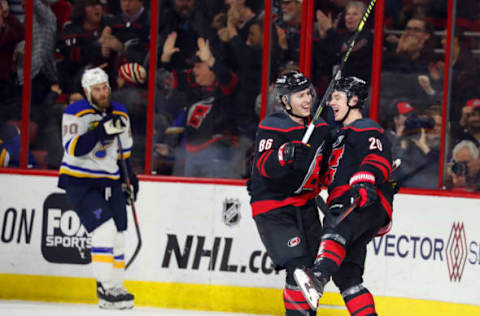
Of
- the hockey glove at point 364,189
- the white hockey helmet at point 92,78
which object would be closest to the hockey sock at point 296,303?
the hockey glove at point 364,189

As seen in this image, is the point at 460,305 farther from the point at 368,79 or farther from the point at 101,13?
the point at 101,13

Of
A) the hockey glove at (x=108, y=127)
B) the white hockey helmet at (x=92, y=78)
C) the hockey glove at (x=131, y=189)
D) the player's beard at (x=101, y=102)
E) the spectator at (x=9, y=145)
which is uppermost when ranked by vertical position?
the white hockey helmet at (x=92, y=78)

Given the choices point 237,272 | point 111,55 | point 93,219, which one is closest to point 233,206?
point 237,272

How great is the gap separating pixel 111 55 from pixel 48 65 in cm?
46

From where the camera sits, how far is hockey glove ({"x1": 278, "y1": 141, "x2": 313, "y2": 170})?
4664 mm

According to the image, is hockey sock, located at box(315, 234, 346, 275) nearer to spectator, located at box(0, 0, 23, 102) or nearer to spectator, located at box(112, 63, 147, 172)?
Answer: spectator, located at box(112, 63, 147, 172)

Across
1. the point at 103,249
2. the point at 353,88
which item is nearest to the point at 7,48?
the point at 103,249

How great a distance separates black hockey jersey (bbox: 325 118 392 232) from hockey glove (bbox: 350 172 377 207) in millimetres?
56

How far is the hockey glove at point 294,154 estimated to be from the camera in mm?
4664

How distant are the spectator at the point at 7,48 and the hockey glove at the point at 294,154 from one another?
3016 millimetres

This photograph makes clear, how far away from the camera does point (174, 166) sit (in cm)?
693

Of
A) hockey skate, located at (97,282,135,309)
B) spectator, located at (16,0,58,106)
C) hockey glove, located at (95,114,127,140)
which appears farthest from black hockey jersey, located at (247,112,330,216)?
spectator, located at (16,0,58,106)

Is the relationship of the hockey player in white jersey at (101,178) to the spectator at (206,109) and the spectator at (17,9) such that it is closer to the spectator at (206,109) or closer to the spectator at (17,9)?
the spectator at (206,109)

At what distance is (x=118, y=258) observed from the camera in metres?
6.53
